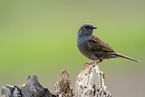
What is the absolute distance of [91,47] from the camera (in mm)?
6754

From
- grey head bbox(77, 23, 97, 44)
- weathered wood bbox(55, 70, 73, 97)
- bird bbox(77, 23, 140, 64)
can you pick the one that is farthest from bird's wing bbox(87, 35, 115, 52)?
weathered wood bbox(55, 70, 73, 97)

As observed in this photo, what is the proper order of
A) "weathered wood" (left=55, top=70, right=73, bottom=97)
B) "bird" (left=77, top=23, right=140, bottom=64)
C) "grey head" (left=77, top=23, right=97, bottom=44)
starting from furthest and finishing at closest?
"grey head" (left=77, top=23, right=97, bottom=44), "bird" (left=77, top=23, right=140, bottom=64), "weathered wood" (left=55, top=70, right=73, bottom=97)

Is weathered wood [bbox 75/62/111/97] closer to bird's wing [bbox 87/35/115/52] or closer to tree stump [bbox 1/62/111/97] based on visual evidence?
tree stump [bbox 1/62/111/97]

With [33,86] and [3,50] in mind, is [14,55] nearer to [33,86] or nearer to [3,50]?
[3,50]

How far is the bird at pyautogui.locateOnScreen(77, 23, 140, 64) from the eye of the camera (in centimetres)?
676

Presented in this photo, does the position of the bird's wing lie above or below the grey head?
below

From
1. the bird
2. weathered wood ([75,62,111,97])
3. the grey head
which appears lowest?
weathered wood ([75,62,111,97])

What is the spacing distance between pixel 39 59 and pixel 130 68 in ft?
11.4

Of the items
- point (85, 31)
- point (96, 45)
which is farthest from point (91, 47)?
point (85, 31)

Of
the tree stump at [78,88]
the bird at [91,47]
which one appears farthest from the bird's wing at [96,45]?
the tree stump at [78,88]

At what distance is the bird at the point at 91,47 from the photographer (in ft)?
22.2

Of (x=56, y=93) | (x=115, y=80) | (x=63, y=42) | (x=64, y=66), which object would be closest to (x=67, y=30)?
(x=63, y=42)

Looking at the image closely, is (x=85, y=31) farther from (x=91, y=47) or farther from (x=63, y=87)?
(x=63, y=87)

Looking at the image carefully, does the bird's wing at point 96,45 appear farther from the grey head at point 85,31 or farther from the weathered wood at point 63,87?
the weathered wood at point 63,87
